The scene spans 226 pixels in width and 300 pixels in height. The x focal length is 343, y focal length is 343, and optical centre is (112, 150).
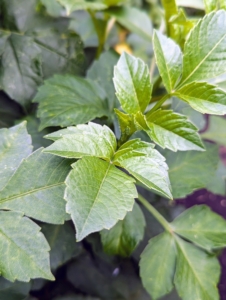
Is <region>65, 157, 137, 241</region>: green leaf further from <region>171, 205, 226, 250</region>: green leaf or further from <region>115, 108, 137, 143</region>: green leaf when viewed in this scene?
<region>171, 205, 226, 250</region>: green leaf

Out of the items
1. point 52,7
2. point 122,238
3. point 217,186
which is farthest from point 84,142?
Answer: point 217,186

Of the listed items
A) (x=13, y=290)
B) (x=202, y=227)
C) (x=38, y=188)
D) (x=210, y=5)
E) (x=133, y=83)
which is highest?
(x=210, y=5)

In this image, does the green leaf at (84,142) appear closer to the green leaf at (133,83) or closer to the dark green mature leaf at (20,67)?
the green leaf at (133,83)

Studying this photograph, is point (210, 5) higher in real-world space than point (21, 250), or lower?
higher

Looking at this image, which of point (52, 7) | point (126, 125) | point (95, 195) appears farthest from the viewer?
point (52, 7)

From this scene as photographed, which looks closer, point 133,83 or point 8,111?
point 133,83

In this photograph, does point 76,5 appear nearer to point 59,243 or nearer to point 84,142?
point 84,142

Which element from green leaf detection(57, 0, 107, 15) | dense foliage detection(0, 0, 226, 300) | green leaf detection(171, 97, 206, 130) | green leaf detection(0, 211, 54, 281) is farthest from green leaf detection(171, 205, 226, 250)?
green leaf detection(57, 0, 107, 15)

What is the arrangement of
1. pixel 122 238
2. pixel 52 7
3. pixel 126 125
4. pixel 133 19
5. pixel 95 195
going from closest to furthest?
pixel 95 195
pixel 126 125
pixel 122 238
pixel 52 7
pixel 133 19
